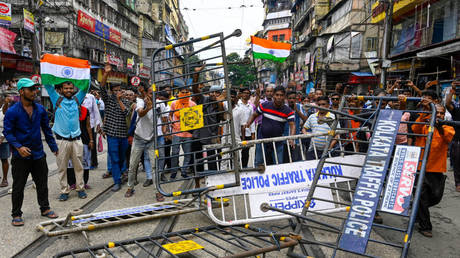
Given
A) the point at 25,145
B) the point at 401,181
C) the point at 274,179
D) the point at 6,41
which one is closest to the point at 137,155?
the point at 25,145

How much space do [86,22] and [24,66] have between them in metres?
7.30

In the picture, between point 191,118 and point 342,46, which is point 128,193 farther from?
point 342,46

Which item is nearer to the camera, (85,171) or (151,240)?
(151,240)

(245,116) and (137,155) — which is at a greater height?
(245,116)

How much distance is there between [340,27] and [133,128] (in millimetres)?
25745

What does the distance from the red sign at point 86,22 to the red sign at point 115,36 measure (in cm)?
399

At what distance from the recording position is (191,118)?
396 centimetres

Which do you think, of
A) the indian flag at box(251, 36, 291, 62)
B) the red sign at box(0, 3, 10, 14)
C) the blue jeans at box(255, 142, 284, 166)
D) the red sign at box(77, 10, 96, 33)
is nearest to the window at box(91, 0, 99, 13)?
the red sign at box(77, 10, 96, 33)

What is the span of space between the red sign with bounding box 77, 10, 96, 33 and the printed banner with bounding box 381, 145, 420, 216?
26.4 metres

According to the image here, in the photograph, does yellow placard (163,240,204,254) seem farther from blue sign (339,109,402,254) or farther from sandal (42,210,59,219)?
sandal (42,210,59,219)

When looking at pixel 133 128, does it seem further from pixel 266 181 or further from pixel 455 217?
pixel 455 217

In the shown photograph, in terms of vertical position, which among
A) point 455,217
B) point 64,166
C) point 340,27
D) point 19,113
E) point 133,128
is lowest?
point 455,217

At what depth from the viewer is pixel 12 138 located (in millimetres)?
4297

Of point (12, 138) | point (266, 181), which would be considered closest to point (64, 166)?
point (12, 138)
